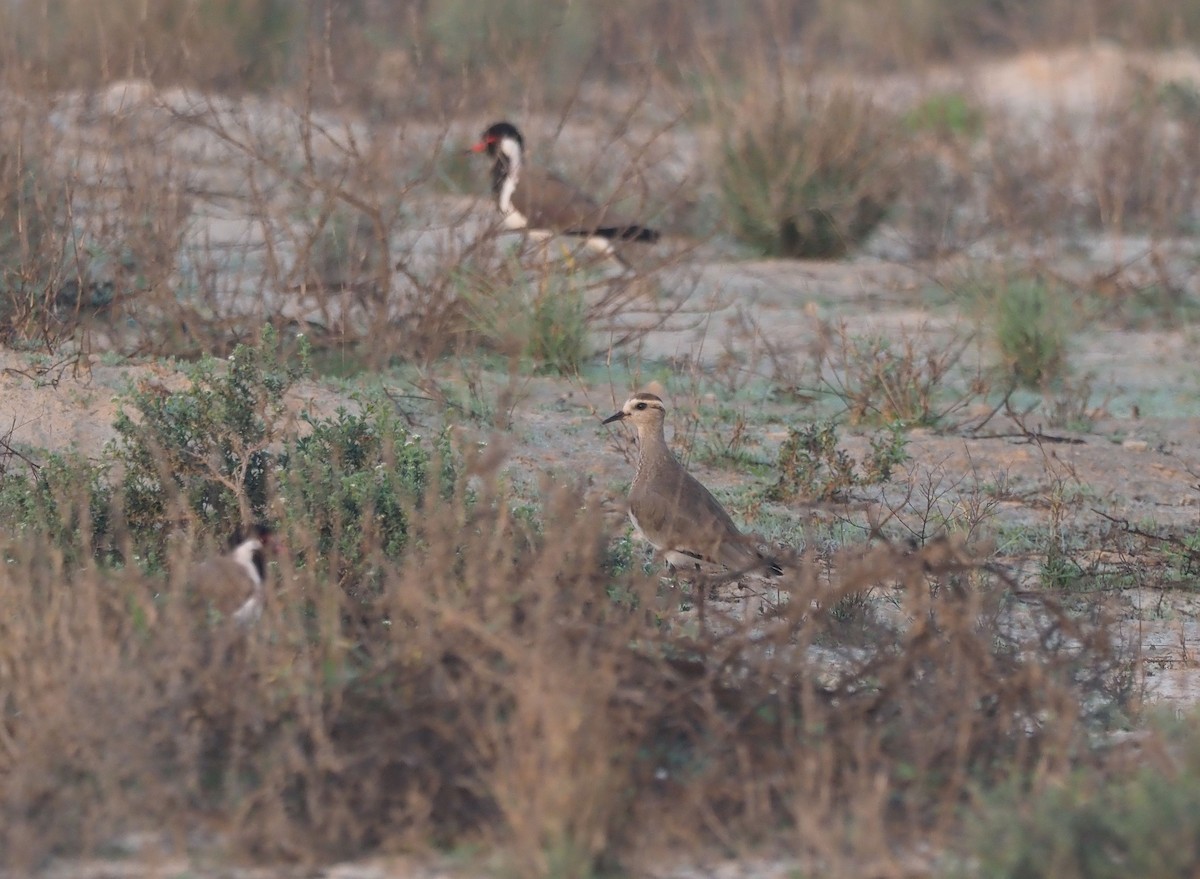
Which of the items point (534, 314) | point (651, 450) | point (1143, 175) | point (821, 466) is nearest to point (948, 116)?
point (1143, 175)

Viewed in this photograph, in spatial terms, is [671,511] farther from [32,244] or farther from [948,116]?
[948,116]

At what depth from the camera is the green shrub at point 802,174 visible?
33.3 ft

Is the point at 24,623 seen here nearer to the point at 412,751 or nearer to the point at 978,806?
the point at 412,751

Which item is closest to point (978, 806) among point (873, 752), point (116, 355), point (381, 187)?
point (873, 752)

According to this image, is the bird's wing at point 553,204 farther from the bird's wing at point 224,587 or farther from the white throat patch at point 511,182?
the bird's wing at point 224,587

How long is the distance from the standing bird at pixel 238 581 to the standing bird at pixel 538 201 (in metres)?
3.99

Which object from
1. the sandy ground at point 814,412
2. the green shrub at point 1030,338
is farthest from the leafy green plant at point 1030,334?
the sandy ground at point 814,412

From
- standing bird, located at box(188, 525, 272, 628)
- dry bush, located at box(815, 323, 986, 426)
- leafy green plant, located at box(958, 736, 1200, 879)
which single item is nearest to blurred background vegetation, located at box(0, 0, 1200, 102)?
dry bush, located at box(815, 323, 986, 426)

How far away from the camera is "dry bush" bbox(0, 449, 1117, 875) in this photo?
9.65 ft

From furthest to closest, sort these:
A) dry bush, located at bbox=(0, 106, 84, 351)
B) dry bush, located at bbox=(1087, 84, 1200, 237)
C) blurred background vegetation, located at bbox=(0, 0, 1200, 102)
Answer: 1. dry bush, located at bbox=(1087, 84, 1200, 237)
2. blurred background vegetation, located at bbox=(0, 0, 1200, 102)
3. dry bush, located at bbox=(0, 106, 84, 351)

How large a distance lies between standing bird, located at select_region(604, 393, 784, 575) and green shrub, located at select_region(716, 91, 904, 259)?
4.96 metres

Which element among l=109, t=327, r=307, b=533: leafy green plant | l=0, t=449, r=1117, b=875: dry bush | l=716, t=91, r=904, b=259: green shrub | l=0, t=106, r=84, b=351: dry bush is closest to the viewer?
l=0, t=449, r=1117, b=875: dry bush

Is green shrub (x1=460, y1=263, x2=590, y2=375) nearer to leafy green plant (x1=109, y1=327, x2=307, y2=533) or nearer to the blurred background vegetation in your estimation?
the blurred background vegetation

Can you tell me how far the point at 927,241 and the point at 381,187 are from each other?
10.5 feet
